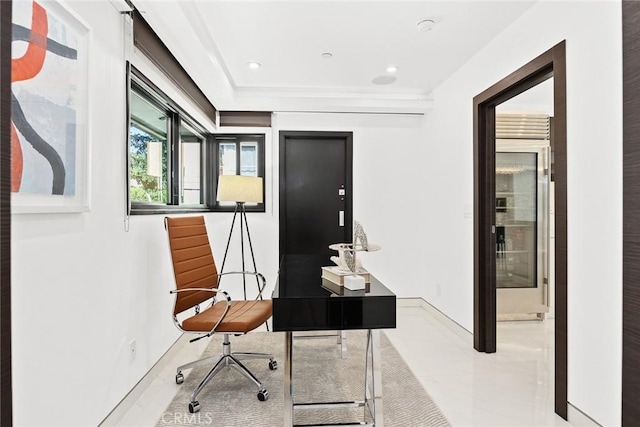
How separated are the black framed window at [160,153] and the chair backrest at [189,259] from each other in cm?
25

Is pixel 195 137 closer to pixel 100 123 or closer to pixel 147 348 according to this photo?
pixel 100 123

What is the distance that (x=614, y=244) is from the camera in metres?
1.74

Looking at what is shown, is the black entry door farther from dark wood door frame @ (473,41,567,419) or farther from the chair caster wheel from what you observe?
the chair caster wheel

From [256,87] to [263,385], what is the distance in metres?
3.13

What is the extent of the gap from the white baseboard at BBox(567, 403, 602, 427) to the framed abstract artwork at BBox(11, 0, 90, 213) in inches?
113

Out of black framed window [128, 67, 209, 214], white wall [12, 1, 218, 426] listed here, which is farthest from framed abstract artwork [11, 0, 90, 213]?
black framed window [128, 67, 209, 214]

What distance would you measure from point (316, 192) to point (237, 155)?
3.69 feet

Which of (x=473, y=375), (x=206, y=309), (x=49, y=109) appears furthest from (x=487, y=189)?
(x=49, y=109)

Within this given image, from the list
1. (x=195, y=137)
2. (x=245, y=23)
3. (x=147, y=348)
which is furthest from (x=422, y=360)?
(x=195, y=137)

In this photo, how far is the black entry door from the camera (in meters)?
4.36

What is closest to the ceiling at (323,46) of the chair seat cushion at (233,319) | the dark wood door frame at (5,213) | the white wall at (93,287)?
the white wall at (93,287)

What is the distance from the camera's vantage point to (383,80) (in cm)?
372

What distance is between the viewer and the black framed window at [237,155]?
4320 millimetres

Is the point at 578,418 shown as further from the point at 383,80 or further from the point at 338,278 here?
the point at 383,80
